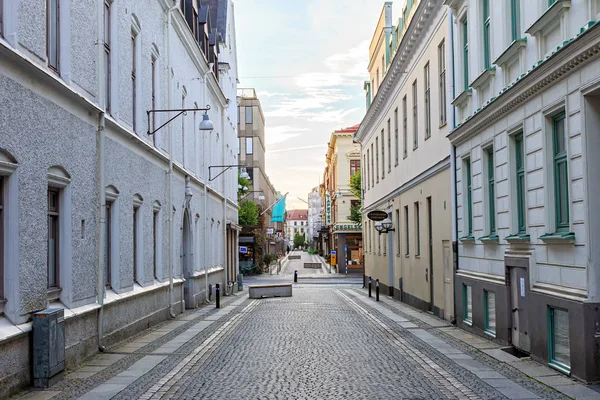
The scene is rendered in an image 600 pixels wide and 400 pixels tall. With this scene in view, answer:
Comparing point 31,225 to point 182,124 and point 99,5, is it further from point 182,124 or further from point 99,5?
point 182,124

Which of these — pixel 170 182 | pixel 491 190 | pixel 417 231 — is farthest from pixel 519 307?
pixel 417 231

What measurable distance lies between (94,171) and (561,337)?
319 inches

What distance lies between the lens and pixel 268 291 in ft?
107

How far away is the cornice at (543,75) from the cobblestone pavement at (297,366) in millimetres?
4134

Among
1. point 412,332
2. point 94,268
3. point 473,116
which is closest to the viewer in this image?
point 94,268

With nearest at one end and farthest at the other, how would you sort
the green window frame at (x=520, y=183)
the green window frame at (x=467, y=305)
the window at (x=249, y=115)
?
the green window frame at (x=520, y=183), the green window frame at (x=467, y=305), the window at (x=249, y=115)

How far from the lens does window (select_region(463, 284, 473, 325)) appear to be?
16734 mm

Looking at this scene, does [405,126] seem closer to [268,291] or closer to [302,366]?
[268,291]

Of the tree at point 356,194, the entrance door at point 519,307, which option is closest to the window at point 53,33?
the entrance door at point 519,307

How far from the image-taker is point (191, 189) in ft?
84.9

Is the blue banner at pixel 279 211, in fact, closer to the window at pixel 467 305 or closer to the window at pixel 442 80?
the window at pixel 442 80

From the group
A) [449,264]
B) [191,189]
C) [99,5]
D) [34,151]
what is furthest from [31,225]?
[191,189]

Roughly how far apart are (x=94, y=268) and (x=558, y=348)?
771cm

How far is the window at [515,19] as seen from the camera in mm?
12677
